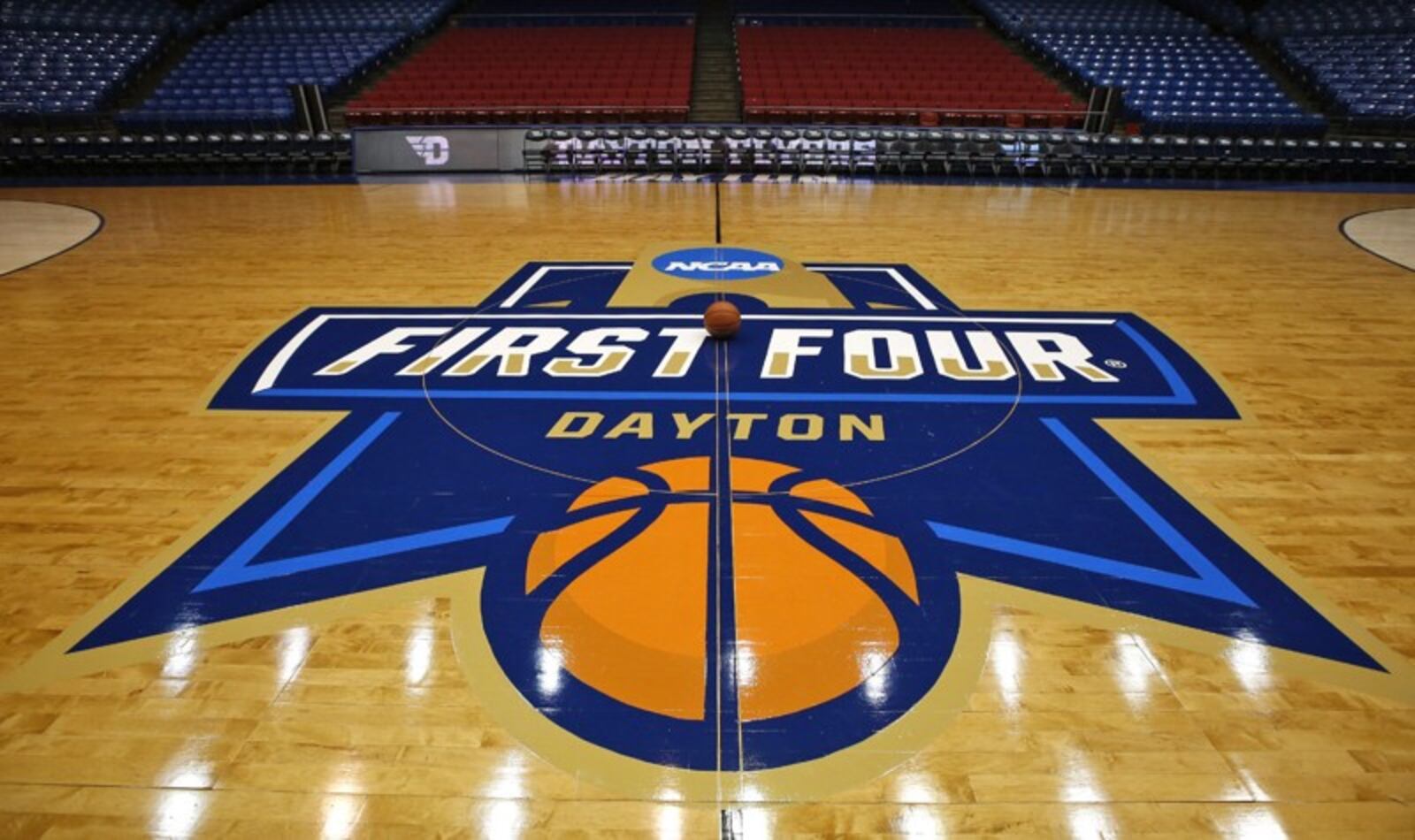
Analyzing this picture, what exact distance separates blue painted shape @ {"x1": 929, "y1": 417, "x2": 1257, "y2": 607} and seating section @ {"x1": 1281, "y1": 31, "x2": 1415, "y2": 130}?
15233mm

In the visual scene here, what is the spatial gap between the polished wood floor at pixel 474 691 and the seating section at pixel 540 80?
753 centimetres

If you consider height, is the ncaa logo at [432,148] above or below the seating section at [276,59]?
below

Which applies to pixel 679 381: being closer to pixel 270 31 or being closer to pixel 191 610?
pixel 191 610

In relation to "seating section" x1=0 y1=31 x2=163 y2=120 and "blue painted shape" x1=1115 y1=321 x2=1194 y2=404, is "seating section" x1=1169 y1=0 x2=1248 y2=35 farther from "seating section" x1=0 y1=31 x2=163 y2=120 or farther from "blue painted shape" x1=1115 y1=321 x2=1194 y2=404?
"seating section" x1=0 y1=31 x2=163 y2=120

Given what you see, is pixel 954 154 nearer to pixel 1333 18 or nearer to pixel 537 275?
pixel 537 275

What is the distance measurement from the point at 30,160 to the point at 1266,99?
71.0 ft

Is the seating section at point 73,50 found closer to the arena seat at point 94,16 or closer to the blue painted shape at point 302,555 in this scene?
the arena seat at point 94,16

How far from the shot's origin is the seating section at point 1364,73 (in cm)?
1410

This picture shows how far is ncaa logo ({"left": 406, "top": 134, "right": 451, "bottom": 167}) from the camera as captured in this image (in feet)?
44.0

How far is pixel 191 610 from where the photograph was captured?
3109 millimetres

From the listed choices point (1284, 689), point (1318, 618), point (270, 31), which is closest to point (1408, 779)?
point (1284, 689)

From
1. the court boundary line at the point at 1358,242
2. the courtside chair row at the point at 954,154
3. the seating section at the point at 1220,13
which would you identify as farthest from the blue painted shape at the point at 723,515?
the seating section at the point at 1220,13

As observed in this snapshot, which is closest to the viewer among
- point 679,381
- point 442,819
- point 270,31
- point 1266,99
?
point 442,819

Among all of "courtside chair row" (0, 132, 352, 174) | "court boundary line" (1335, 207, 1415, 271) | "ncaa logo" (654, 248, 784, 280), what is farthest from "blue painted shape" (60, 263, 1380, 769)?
"courtside chair row" (0, 132, 352, 174)
